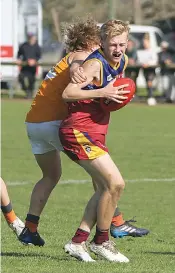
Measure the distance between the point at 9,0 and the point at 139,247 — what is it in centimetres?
2424

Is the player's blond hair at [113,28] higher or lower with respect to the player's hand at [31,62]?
higher

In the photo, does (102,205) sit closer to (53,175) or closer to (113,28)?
(53,175)

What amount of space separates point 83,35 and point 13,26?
24.4 m

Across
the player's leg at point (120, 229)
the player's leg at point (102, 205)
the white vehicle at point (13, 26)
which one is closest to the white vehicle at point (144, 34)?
the white vehicle at point (13, 26)

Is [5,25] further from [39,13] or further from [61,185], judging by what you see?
[61,185]

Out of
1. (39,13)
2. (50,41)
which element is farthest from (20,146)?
(50,41)

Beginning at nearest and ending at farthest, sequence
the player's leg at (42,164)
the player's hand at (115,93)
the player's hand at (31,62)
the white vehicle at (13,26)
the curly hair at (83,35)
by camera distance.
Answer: the player's hand at (115,93) < the curly hair at (83,35) < the player's leg at (42,164) < the player's hand at (31,62) < the white vehicle at (13,26)

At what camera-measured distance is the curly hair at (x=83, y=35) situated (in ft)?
23.8

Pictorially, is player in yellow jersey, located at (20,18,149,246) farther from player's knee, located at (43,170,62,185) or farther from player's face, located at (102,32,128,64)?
player's face, located at (102,32,128,64)

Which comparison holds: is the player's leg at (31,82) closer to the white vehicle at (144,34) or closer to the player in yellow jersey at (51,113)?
the white vehicle at (144,34)

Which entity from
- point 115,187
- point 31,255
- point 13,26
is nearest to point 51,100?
point 115,187

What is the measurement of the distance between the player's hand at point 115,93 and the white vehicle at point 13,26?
68.5 feet

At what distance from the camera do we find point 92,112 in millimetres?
6910

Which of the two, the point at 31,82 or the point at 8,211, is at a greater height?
the point at 8,211
